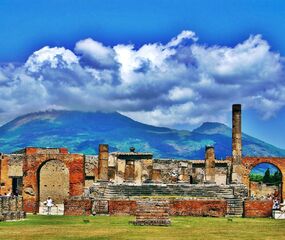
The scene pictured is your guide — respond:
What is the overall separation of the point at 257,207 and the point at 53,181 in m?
21.8

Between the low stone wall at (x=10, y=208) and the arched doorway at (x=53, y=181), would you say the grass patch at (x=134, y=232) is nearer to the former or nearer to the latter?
the low stone wall at (x=10, y=208)

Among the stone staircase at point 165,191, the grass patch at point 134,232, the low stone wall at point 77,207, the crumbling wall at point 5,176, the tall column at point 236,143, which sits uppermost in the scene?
the tall column at point 236,143

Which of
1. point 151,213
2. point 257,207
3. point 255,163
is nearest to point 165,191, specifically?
point 257,207

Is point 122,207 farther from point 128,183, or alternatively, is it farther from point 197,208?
point 128,183

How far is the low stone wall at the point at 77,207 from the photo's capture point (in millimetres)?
36469

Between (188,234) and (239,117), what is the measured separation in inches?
1195

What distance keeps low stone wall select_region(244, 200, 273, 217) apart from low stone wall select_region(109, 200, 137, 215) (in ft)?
18.5

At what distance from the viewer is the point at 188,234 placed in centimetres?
2230

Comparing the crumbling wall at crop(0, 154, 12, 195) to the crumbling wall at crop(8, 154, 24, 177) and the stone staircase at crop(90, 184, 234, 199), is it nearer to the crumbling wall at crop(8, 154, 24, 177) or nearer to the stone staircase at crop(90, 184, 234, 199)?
the crumbling wall at crop(8, 154, 24, 177)

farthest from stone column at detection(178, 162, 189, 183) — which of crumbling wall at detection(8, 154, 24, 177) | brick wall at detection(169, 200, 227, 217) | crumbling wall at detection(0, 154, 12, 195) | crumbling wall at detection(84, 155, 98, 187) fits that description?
brick wall at detection(169, 200, 227, 217)

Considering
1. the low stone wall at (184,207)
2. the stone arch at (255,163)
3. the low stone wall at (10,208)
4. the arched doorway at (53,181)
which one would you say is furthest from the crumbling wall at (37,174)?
the stone arch at (255,163)

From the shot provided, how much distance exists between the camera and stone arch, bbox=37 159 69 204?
54.2 meters

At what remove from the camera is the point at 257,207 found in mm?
36594

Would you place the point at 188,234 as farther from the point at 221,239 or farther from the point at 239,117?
the point at 239,117
